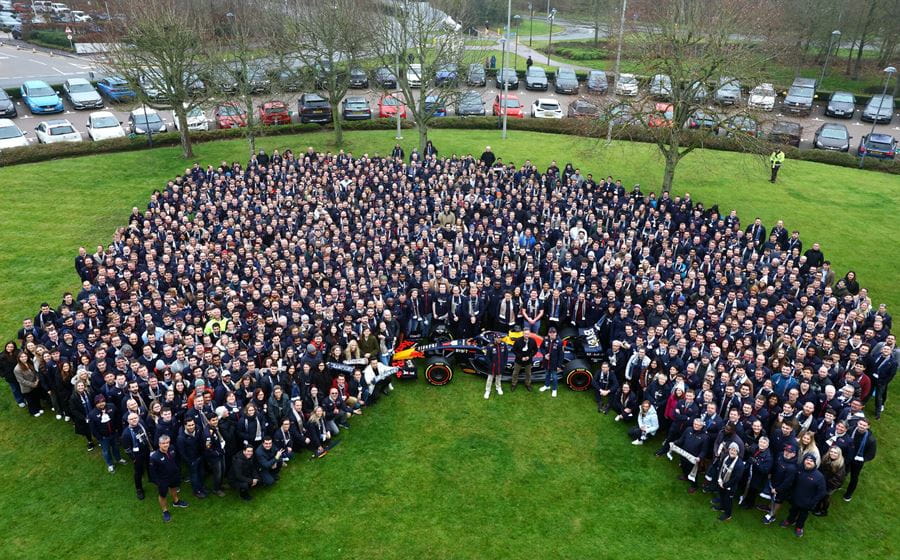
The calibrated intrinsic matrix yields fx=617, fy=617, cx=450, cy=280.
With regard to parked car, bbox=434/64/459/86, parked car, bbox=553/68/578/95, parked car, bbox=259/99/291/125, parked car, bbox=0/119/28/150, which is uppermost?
parked car, bbox=434/64/459/86

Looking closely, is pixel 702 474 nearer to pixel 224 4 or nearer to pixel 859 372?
pixel 859 372

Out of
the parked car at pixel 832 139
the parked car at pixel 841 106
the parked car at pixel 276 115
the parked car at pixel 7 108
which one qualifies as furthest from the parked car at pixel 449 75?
the parked car at pixel 841 106

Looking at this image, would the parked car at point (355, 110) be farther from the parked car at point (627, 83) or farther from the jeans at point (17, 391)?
the jeans at point (17, 391)

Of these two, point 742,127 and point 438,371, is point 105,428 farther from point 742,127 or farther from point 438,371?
point 742,127

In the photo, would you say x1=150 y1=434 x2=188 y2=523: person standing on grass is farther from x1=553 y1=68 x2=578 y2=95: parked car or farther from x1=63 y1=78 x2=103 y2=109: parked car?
x1=553 y1=68 x2=578 y2=95: parked car

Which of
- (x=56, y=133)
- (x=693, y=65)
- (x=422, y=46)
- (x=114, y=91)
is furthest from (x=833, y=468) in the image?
(x=114, y=91)

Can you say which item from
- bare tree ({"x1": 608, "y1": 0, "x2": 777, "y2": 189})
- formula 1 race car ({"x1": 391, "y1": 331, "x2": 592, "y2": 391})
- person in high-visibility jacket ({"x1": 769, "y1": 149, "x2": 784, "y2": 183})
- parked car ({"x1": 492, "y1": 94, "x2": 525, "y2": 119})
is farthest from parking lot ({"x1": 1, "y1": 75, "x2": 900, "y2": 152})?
formula 1 race car ({"x1": 391, "y1": 331, "x2": 592, "y2": 391})
